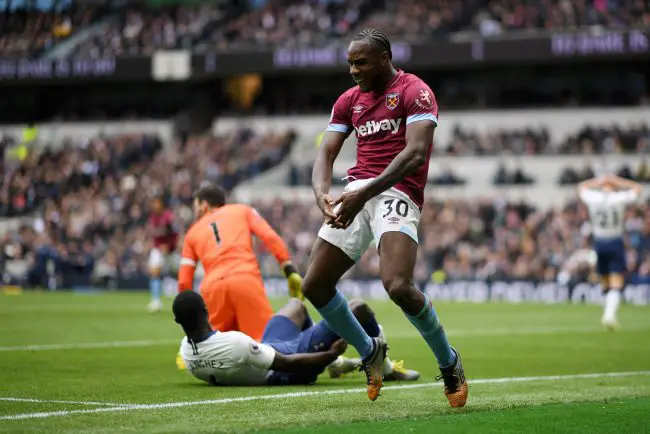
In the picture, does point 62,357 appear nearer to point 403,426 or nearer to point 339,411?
point 339,411

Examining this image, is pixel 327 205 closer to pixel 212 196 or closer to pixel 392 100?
pixel 392 100

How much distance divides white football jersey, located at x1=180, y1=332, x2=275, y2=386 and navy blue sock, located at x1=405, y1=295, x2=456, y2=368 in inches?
68.9

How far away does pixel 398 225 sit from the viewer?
308 inches

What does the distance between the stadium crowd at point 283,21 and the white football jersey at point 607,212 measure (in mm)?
19554

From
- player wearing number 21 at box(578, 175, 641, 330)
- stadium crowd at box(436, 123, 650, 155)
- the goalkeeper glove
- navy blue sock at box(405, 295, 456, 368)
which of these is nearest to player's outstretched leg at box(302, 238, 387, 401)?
navy blue sock at box(405, 295, 456, 368)

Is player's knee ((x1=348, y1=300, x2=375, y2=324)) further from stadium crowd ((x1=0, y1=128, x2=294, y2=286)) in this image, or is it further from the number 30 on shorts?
stadium crowd ((x1=0, y1=128, x2=294, y2=286))

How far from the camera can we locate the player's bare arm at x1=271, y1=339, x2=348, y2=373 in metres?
9.29

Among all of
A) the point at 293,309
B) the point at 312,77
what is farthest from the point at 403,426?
the point at 312,77

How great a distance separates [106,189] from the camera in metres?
41.5

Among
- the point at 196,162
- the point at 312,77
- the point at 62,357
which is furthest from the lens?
the point at 312,77

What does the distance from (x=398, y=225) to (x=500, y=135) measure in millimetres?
31273

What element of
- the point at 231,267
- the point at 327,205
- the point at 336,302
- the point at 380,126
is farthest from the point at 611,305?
the point at 327,205

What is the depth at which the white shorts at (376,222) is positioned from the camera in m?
7.85

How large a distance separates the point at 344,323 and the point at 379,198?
101 centimetres
